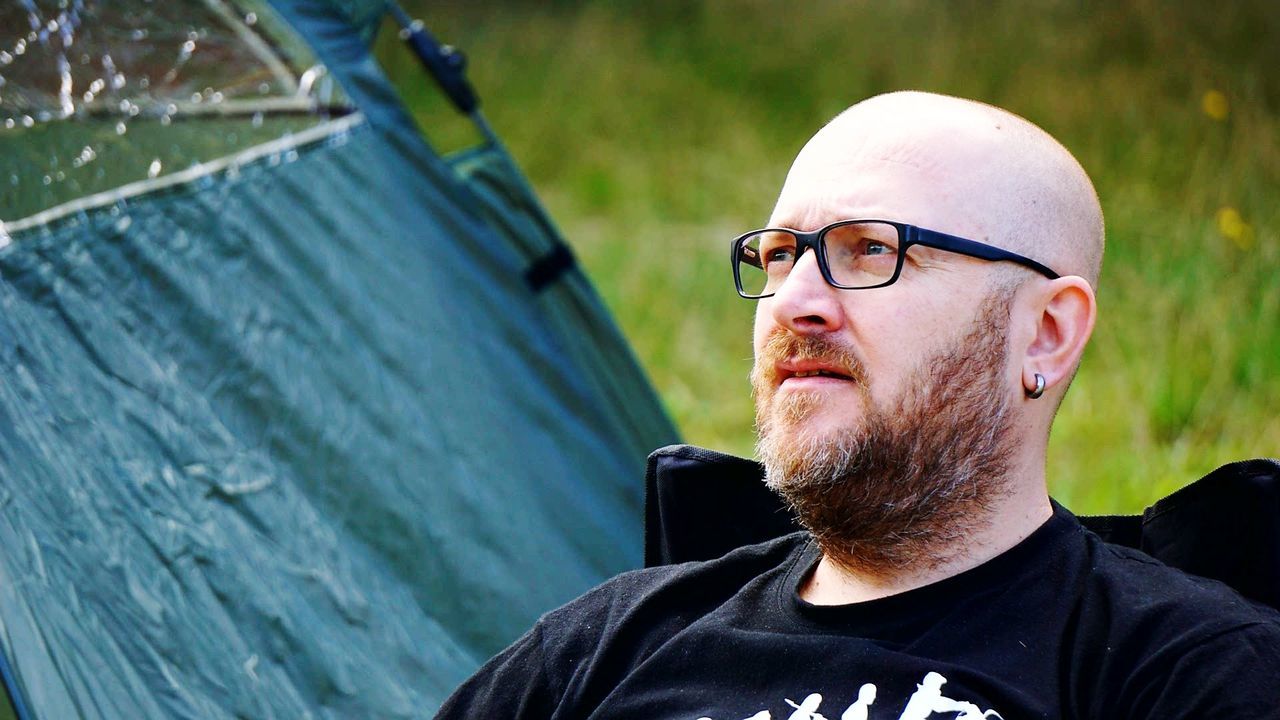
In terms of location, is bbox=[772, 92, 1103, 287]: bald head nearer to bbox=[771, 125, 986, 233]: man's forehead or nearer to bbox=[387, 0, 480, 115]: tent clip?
bbox=[771, 125, 986, 233]: man's forehead

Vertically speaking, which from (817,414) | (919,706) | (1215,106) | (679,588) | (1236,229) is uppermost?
(817,414)

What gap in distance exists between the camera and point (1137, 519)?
4.94ft

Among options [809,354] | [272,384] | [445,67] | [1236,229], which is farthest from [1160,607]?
[1236,229]

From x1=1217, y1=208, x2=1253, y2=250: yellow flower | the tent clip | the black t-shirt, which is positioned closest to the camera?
the black t-shirt

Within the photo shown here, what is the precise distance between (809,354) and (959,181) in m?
0.24

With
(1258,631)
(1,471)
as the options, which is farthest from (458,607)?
(1258,631)

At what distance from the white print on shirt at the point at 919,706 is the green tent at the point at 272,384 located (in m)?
0.79

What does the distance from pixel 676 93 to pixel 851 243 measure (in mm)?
5265

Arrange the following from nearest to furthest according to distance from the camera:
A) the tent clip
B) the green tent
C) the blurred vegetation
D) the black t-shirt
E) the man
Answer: the black t-shirt
the man
the green tent
the tent clip
the blurred vegetation

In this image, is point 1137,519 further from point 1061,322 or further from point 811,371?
point 811,371

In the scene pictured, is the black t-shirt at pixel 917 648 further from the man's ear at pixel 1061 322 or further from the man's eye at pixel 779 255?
the man's eye at pixel 779 255

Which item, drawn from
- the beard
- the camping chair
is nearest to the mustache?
the beard

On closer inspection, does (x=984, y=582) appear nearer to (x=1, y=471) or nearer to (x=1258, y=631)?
(x=1258, y=631)

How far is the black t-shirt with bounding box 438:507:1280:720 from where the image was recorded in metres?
1.14
